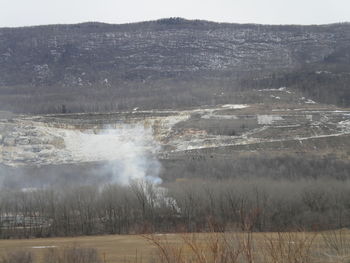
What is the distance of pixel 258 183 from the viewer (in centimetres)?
4641

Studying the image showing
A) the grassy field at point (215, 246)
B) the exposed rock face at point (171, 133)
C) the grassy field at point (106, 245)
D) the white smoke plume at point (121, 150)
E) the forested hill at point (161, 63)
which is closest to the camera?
the grassy field at point (215, 246)

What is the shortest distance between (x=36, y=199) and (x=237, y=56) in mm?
117799

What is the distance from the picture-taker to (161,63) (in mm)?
155375

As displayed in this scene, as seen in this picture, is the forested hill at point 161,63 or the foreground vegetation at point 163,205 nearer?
the foreground vegetation at point 163,205

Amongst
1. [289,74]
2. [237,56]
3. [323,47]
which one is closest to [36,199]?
[289,74]

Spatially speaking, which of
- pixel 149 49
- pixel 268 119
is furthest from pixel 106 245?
pixel 149 49

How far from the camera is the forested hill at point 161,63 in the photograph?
360 ft

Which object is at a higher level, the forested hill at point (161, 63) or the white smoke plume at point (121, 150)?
the forested hill at point (161, 63)

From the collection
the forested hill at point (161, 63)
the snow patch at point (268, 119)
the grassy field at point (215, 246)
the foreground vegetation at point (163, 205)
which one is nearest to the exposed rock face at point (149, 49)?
the forested hill at point (161, 63)

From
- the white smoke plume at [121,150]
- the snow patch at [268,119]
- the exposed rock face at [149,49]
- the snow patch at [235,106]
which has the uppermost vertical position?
the exposed rock face at [149,49]

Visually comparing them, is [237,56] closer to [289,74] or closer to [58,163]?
[289,74]

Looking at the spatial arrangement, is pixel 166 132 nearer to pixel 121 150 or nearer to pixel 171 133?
pixel 171 133

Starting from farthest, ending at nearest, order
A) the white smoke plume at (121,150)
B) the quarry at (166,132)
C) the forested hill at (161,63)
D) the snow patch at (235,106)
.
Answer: the forested hill at (161,63), the snow patch at (235,106), the quarry at (166,132), the white smoke plume at (121,150)

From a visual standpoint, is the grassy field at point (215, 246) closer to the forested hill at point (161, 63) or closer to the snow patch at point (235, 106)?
the snow patch at point (235, 106)
